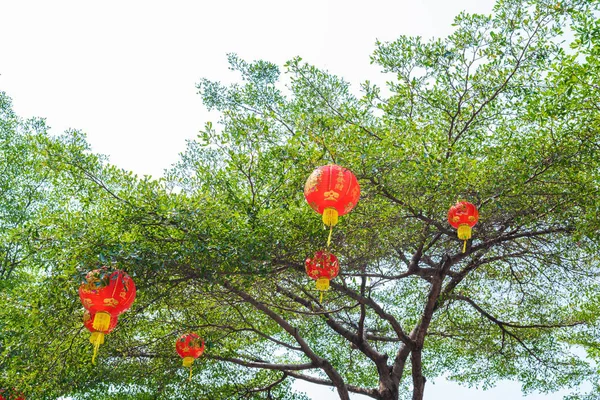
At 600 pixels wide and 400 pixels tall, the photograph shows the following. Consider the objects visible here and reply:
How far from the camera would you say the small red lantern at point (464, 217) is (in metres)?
5.11

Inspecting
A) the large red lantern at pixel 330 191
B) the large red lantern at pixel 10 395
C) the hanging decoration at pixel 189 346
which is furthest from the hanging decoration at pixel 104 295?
the large red lantern at pixel 10 395

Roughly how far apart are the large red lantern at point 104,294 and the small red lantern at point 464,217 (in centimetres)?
302

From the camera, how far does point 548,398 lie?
11383 millimetres

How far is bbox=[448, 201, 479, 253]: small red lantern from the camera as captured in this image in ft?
16.8

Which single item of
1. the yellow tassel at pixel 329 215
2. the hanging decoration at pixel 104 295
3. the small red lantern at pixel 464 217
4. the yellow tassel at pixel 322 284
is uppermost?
the small red lantern at pixel 464 217

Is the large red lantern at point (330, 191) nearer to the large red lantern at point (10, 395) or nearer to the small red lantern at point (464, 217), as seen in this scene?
the small red lantern at point (464, 217)

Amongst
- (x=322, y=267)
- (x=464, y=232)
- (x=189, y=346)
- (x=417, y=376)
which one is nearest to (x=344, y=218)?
(x=322, y=267)

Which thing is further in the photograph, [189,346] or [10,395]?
[189,346]

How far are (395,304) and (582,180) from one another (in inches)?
202

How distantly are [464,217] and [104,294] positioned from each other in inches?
130

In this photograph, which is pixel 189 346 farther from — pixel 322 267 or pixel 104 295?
pixel 104 295

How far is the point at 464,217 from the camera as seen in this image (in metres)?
5.12

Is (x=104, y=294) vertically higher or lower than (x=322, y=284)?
lower

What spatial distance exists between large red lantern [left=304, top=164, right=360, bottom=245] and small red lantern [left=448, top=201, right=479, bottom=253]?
4.56 ft
